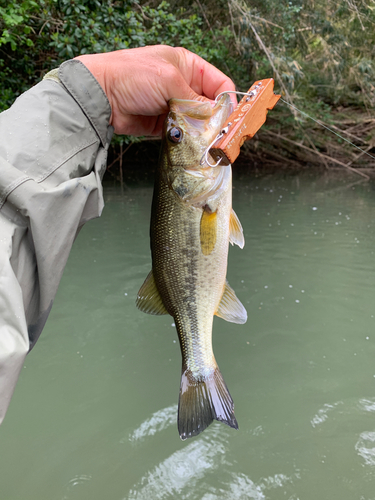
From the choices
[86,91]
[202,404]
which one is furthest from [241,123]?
[202,404]

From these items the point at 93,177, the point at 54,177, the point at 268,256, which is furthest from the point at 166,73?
the point at 268,256

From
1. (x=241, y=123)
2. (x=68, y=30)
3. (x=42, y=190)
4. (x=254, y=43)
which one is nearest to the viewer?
(x=42, y=190)

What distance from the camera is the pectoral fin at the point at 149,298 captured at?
1.99m

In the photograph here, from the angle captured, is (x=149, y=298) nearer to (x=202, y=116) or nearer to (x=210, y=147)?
(x=210, y=147)

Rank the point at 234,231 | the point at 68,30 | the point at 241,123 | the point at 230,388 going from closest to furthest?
the point at 241,123 → the point at 234,231 → the point at 230,388 → the point at 68,30

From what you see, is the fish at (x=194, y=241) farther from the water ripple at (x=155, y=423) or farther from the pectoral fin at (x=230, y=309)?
the water ripple at (x=155, y=423)

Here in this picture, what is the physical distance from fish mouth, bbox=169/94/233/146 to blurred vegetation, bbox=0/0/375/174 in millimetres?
5458

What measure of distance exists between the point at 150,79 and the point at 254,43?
10120 millimetres

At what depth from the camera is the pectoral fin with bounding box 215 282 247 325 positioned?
1985mm

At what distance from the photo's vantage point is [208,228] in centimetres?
184

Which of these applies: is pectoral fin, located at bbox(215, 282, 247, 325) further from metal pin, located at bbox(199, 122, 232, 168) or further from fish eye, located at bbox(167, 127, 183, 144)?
fish eye, located at bbox(167, 127, 183, 144)

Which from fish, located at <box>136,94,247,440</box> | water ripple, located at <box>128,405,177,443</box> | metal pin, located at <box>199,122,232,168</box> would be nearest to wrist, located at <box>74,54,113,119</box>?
fish, located at <box>136,94,247,440</box>

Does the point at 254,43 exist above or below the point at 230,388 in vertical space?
above

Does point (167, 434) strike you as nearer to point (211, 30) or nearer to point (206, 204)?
point (206, 204)
